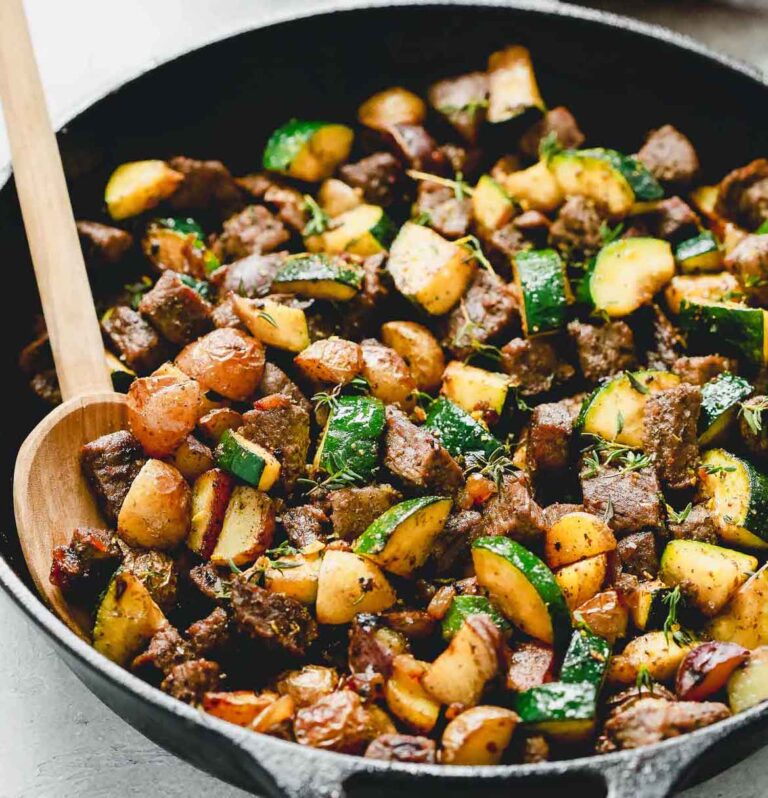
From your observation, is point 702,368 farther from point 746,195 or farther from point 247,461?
point 247,461

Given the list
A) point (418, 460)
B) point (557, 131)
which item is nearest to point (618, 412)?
point (418, 460)

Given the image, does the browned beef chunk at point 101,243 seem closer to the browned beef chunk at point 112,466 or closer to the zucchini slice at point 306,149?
the zucchini slice at point 306,149

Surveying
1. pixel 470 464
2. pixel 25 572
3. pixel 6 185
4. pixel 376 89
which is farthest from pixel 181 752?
pixel 376 89

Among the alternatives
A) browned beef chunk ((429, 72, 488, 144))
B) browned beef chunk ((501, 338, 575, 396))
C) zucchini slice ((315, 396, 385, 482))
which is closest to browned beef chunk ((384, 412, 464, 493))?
zucchini slice ((315, 396, 385, 482))

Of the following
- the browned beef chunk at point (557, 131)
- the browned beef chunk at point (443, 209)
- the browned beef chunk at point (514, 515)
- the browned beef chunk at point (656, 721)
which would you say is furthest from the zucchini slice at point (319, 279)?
the browned beef chunk at point (656, 721)

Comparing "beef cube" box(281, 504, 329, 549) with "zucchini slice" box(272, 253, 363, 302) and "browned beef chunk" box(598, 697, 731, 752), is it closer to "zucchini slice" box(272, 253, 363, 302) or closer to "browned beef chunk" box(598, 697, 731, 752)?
"zucchini slice" box(272, 253, 363, 302)
